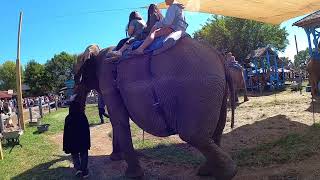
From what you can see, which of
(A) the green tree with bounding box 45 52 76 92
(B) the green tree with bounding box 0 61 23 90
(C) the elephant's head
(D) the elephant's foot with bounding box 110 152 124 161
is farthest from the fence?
(B) the green tree with bounding box 0 61 23 90

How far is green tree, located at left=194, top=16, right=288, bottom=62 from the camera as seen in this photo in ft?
151

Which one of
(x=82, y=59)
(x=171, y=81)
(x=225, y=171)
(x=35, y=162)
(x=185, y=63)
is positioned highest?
(x=82, y=59)

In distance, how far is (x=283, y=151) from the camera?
275 inches

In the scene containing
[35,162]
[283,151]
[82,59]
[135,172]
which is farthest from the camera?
[35,162]

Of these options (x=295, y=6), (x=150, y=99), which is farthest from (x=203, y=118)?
(x=295, y=6)

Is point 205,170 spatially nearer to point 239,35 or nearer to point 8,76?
point 239,35

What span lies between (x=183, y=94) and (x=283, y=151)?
2619 mm

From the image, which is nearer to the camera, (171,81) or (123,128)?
(171,81)

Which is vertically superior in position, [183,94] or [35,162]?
[183,94]

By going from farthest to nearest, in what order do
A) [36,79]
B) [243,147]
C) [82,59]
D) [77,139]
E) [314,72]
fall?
Answer: [36,79] < [314,72] < [243,147] < [82,59] < [77,139]

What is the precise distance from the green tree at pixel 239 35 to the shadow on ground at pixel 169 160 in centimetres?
3562

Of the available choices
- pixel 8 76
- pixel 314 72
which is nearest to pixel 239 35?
pixel 314 72

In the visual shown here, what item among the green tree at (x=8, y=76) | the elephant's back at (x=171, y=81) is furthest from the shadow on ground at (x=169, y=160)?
the green tree at (x=8, y=76)

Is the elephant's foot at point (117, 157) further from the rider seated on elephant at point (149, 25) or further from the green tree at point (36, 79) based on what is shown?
the green tree at point (36, 79)
